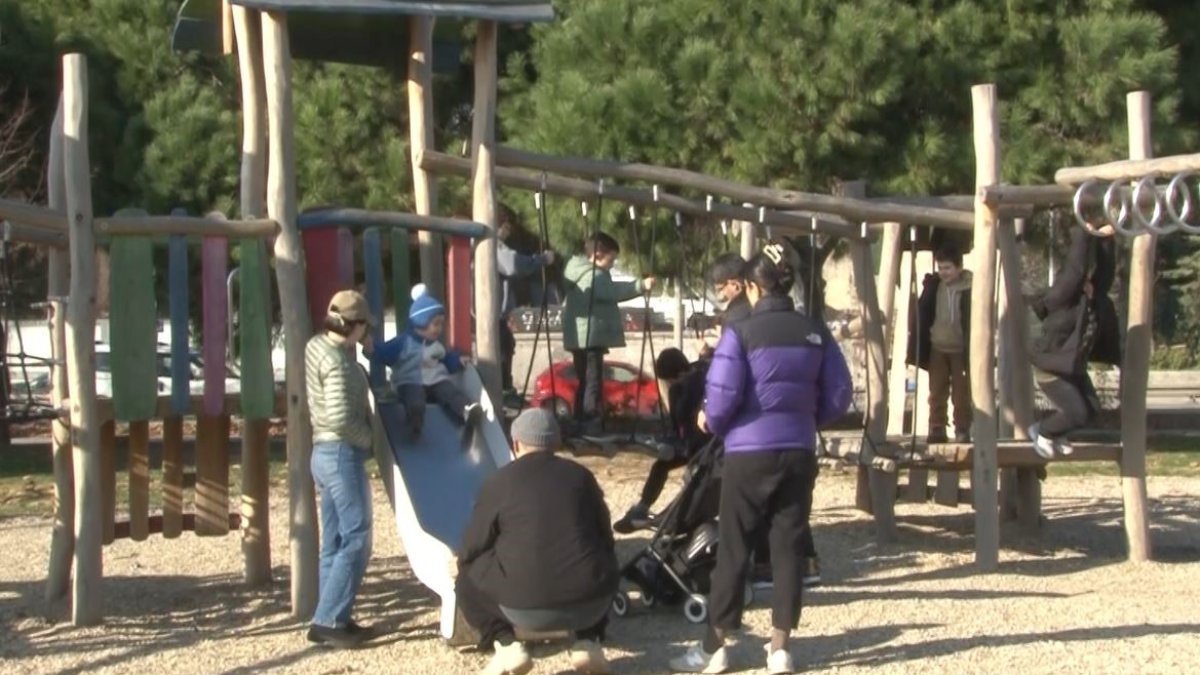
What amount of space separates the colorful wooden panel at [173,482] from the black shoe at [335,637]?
1.45 m

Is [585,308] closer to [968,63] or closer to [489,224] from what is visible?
[489,224]

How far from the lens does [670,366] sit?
10523mm

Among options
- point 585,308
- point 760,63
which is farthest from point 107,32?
point 585,308

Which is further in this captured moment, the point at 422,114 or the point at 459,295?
the point at 422,114

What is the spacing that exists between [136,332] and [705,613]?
10.2 ft

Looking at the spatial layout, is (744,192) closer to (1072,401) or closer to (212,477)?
(1072,401)

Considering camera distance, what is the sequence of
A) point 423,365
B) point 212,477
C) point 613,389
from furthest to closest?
point 613,389 → point 212,477 → point 423,365

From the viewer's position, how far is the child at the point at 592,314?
11.0 metres

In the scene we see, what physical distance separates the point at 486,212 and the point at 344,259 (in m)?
0.88

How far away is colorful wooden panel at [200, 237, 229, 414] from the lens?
9.19m

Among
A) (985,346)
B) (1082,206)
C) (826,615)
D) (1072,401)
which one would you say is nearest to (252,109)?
(826,615)

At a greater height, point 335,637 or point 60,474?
point 60,474

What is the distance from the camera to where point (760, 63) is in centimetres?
1683

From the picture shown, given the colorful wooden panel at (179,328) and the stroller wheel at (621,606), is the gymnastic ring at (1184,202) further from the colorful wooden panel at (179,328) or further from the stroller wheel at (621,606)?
the colorful wooden panel at (179,328)
